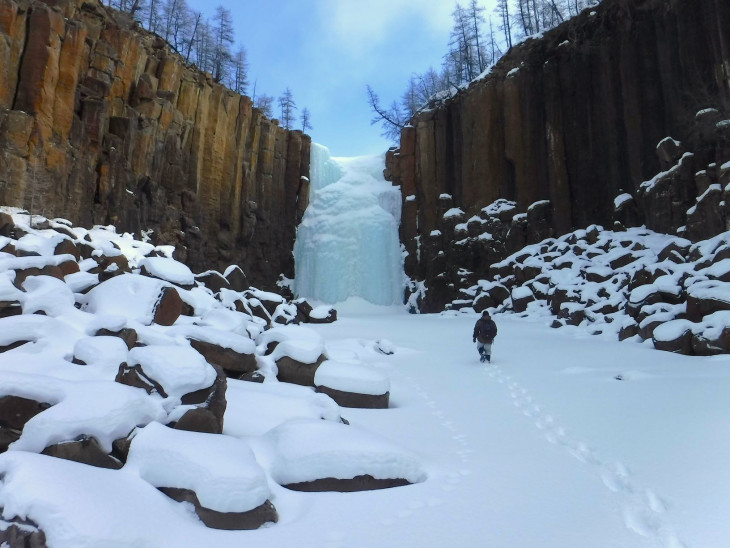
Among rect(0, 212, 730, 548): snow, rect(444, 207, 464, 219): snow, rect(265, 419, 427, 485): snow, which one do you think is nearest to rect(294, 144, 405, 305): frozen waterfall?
rect(444, 207, 464, 219): snow

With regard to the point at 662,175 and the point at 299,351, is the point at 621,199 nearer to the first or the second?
the point at 662,175

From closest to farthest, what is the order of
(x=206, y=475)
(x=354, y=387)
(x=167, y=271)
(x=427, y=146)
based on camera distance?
(x=206, y=475), (x=354, y=387), (x=167, y=271), (x=427, y=146)

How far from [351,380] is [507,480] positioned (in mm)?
3181

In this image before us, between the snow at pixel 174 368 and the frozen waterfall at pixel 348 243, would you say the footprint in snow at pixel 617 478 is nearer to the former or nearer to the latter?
the snow at pixel 174 368

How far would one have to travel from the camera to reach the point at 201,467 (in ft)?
11.6

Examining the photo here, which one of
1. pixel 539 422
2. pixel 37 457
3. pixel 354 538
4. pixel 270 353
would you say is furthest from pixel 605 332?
pixel 37 457

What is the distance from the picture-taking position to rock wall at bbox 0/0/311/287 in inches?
632

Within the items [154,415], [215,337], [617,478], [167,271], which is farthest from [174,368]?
[167,271]

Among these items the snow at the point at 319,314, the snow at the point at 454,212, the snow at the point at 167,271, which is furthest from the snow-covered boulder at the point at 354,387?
the snow at the point at 454,212

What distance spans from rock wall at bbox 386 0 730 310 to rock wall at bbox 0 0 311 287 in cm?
931

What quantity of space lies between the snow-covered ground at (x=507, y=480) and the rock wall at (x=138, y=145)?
1439cm

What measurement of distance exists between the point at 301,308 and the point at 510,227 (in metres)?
12.2

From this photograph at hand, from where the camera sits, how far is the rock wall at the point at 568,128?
18.6m

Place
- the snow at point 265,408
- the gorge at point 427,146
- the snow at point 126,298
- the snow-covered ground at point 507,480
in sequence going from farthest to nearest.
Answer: the gorge at point 427,146, the snow at point 126,298, the snow at point 265,408, the snow-covered ground at point 507,480
